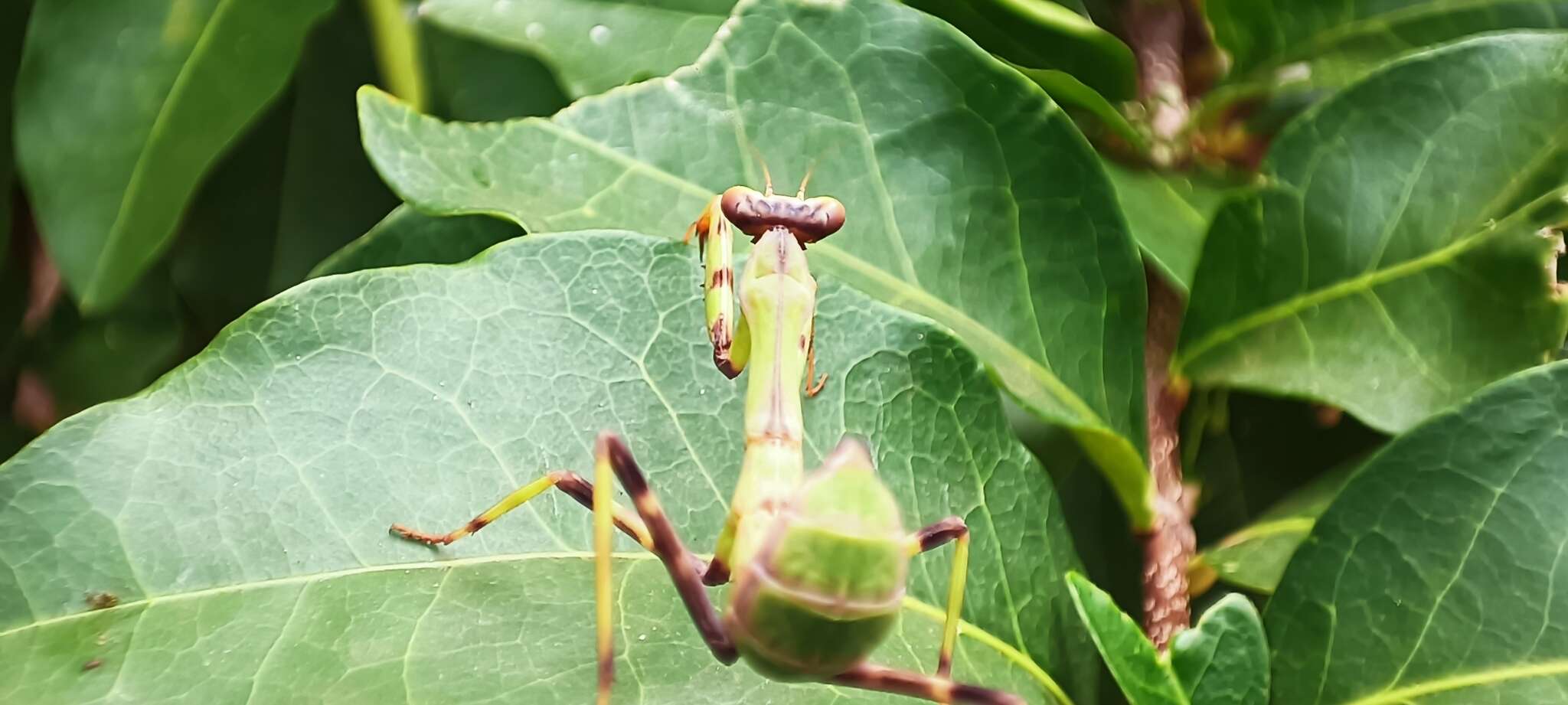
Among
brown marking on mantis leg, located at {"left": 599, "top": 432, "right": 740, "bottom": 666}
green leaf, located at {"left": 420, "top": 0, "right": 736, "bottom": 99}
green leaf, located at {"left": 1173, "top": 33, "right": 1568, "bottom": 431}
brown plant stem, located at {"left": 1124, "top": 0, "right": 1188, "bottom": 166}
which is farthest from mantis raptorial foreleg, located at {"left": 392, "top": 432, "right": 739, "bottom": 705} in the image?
brown plant stem, located at {"left": 1124, "top": 0, "right": 1188, "bottom": 166}

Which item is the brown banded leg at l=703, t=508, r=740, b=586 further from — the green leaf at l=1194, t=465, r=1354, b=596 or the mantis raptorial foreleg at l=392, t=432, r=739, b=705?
the green leaf at l=1194, t=465, r=1354, b=596

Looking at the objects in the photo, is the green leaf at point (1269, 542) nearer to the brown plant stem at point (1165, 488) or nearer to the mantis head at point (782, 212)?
the brown plant stem at point (1165, 488)

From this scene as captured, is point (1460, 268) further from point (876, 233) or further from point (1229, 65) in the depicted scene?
point (876, 233)


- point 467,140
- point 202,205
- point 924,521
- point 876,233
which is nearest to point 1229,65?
point 876,233

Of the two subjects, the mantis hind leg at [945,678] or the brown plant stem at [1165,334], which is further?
the brown plant stem at [1165,334]

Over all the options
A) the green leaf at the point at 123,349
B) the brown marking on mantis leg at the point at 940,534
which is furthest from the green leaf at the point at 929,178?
the green leaf at the point at 123,349

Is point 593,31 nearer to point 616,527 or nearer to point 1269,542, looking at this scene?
point 616,527
